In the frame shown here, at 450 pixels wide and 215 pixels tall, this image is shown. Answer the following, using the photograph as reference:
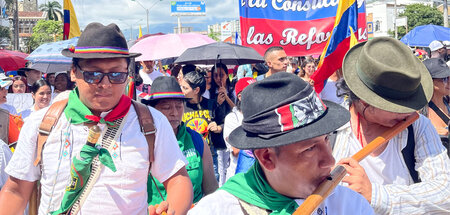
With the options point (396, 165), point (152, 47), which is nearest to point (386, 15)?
point (152, 47)

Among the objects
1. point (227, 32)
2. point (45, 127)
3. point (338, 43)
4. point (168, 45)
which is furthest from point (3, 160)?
point (227, 32)

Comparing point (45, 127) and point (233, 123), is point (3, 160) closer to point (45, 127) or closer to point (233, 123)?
point (45, 127)

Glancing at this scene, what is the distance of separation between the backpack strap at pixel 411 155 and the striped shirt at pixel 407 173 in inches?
0.7

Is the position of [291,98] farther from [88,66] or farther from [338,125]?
[88,66]

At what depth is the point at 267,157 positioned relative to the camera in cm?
161

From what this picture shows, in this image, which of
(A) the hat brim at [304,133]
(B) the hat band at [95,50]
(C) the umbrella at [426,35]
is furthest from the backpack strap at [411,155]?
(C) the umbrella at [426,35]

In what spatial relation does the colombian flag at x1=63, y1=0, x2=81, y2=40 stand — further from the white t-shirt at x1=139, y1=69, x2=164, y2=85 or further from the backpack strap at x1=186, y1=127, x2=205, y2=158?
the backpack strap at x1=186, y1=127, x2=205, y2=158

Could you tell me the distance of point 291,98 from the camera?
1.46 m

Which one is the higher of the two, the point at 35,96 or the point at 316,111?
the point at 316,111

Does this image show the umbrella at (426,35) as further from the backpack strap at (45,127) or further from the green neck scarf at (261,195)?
the green neck scarf at (261,195)

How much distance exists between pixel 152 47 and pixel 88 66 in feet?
18.0

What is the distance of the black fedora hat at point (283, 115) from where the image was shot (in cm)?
147

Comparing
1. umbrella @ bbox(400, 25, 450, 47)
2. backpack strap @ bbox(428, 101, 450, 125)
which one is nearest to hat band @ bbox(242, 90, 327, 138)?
backpack strap @ bbox(428, 101, 450, 125)

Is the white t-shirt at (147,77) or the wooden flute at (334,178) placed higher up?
the wooden flute at (334,178)
